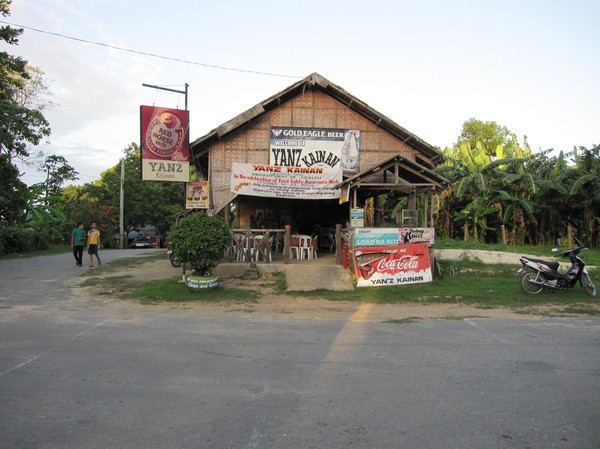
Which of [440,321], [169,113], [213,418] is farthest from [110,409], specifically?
[169,113]

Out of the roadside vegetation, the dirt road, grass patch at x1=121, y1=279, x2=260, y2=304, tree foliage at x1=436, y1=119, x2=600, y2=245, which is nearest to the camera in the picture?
the dirt road

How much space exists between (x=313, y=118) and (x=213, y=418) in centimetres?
1287

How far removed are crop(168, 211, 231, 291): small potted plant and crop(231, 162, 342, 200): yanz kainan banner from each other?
3.66 m

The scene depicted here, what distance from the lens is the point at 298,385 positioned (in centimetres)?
482

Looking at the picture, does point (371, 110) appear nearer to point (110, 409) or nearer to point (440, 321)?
point (440, 321)

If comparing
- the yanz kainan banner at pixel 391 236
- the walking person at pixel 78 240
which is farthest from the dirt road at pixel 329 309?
the walking person at pixel 78 240

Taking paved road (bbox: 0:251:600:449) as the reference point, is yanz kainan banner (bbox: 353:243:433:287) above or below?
above

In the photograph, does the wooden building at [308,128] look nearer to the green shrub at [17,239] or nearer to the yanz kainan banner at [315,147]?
the yanz kainan banner at [315,147]

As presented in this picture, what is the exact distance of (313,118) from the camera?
15656mm

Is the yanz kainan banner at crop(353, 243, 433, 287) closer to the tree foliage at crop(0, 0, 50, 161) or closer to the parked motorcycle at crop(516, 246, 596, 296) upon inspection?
the parked motorcycle at crop(516, 246, 596, 296)

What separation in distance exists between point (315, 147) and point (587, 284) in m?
8.77

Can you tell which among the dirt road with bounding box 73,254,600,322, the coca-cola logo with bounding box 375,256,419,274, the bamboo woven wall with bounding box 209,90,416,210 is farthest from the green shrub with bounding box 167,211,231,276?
the coca-cola logo with bounding box 375,256,419,274

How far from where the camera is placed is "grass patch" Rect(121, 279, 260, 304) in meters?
10.7

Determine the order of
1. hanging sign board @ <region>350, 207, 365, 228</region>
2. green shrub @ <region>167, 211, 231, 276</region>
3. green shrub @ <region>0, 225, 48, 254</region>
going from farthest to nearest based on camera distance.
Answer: green shrub @ <region>0, 225, 48, 254</region> → hanging sign board @ <region>350, 207, 365, 228</region> → green shrub @ <region>167, 211, 231, 276</region>
